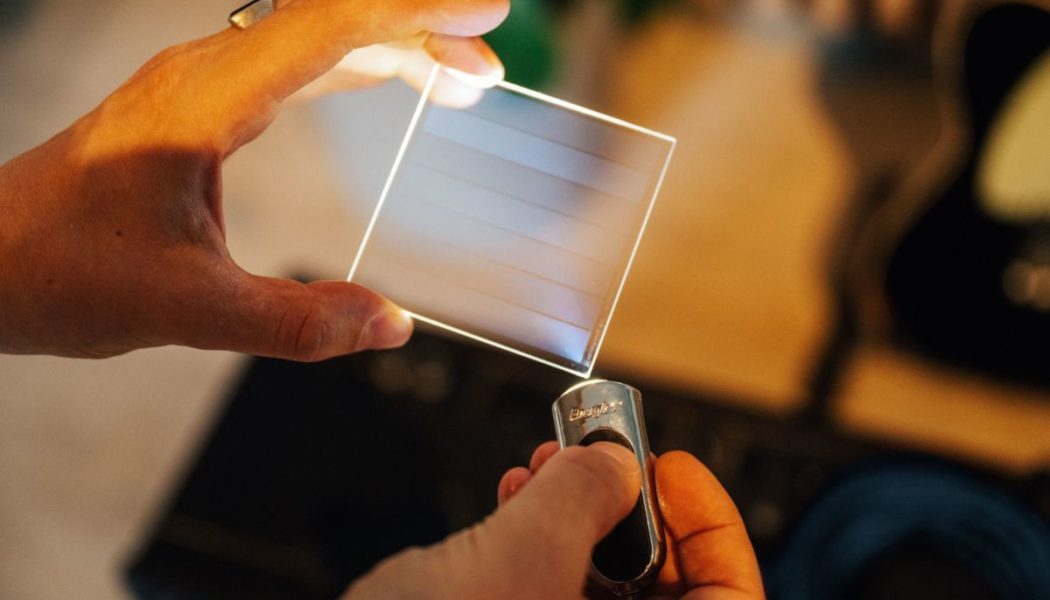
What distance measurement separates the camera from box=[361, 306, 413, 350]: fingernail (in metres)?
0.64

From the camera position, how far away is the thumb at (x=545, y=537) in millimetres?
539

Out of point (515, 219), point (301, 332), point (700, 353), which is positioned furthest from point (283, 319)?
point (700, 353)

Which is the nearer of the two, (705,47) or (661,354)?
(661,354)

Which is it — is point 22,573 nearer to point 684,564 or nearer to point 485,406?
point 485,406

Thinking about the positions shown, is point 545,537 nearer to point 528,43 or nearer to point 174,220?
point 174,220

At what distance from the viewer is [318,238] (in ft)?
4.18

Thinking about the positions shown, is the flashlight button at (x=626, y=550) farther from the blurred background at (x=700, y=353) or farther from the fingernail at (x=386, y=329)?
the blurred background at (x=700, y=353)

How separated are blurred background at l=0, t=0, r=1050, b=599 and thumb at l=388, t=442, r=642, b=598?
37 cm

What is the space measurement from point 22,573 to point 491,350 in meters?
0.72

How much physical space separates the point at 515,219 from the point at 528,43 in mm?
663

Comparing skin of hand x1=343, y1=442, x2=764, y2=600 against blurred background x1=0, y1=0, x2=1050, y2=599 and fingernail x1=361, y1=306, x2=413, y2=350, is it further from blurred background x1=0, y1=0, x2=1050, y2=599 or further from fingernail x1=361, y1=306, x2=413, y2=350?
blurred background x1=0, y1=0, x2=1050, y2=599

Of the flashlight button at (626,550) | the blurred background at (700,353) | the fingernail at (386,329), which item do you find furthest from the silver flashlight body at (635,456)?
the blurred background at (700,353)

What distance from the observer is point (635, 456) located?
1.94 ft

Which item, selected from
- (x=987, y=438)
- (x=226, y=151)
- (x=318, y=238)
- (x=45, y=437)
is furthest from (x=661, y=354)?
(x=45, y=437)
